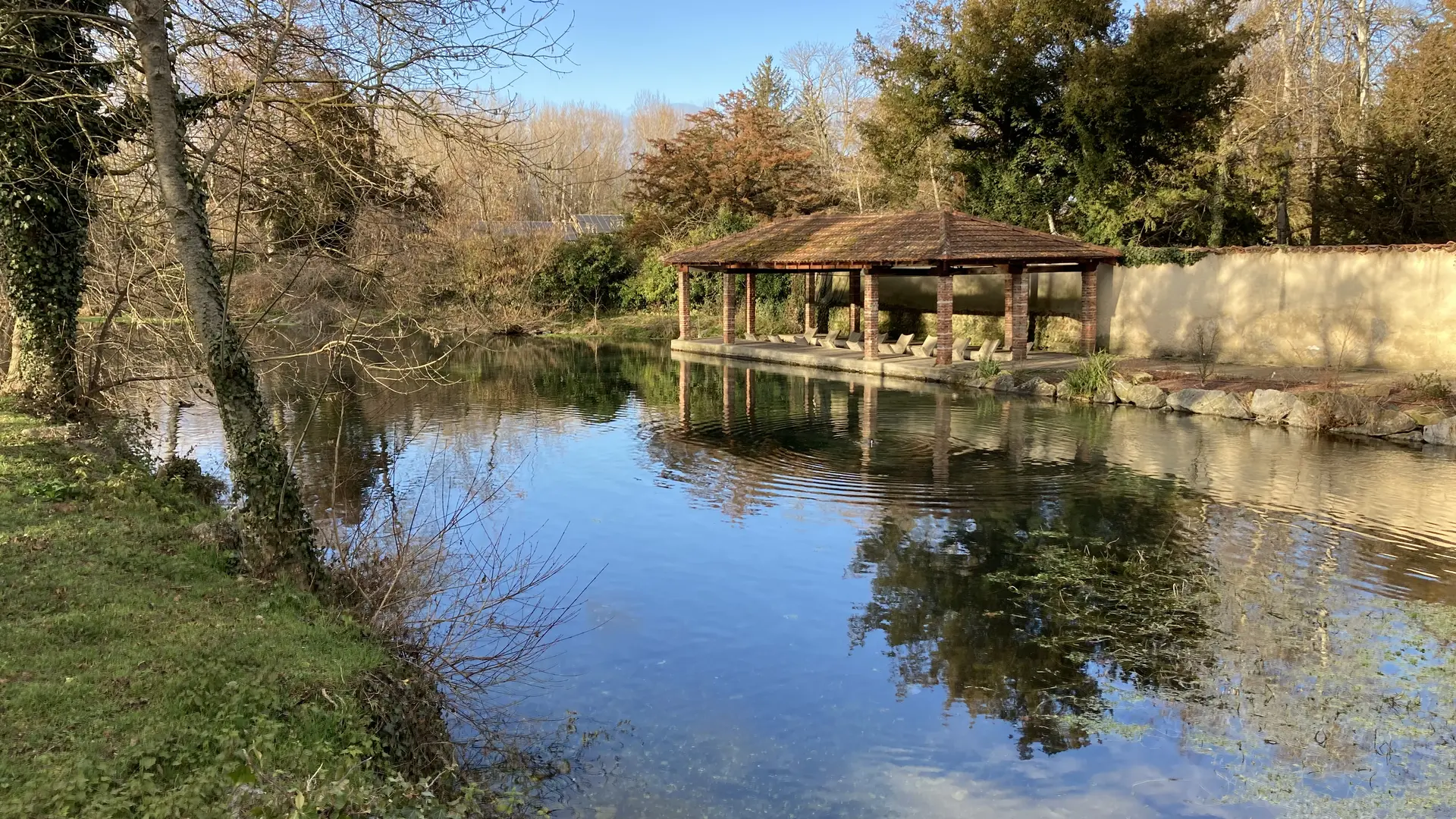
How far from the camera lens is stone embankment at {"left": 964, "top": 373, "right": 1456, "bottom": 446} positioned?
11.6m

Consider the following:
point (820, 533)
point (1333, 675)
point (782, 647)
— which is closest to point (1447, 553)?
point (1333, 675)

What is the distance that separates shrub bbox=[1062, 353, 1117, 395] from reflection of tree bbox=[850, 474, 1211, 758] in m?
6.34

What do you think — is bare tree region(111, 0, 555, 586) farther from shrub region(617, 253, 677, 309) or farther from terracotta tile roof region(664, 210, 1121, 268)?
shrub region(617, 253, 677, 309)

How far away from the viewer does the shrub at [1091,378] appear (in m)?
15.0

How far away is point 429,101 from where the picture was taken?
18.6 feet

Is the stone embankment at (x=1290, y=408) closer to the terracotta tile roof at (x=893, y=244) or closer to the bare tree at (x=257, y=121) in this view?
the terracotta tile roof at (x=893, y=244)

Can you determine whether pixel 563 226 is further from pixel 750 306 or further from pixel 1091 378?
pixel 750 306

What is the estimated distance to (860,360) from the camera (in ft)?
63.6

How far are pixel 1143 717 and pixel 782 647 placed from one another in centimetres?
207

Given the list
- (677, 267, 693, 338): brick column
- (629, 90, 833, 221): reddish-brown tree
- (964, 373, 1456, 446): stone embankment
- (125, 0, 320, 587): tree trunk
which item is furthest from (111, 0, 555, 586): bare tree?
(629, 90, 833, 221): reddish-brown tree

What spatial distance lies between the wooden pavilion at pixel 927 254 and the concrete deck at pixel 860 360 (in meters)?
0.45

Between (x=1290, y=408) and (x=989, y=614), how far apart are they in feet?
28.9

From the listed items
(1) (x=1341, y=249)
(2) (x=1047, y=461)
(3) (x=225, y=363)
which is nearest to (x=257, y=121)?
(3) (x=225, y=363)

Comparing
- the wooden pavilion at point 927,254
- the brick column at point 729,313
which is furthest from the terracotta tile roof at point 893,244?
the brick column at point 729,313
